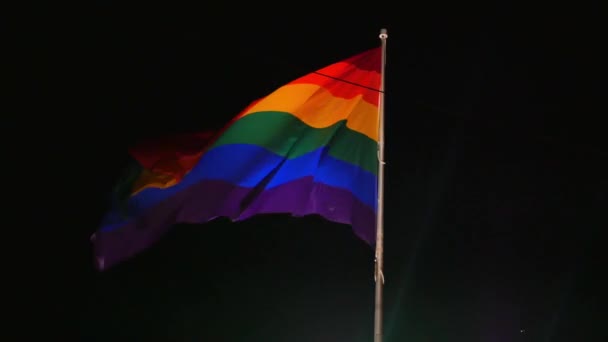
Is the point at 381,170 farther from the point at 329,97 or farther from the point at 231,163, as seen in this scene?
the point at 231,163

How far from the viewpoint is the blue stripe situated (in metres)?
6.62

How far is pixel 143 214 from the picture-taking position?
665 cm

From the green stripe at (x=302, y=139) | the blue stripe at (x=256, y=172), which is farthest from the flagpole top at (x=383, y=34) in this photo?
the blue stripe at (x=256, y=172)

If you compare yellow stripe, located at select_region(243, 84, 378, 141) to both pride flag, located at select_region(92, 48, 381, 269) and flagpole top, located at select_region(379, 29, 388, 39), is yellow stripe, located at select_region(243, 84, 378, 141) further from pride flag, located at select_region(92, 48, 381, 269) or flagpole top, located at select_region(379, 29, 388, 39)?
flagpole top, located at select_region(379, 29, 388, 39)

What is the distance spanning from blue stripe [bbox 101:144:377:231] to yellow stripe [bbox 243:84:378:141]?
15.3 inches

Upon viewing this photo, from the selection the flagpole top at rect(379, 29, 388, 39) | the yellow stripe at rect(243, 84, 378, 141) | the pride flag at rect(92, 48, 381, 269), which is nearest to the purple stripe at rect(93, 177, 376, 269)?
the pride flag at rect(92, 48, 381, 269)

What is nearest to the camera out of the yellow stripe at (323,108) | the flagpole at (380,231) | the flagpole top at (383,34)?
the flagpole at (380,231)

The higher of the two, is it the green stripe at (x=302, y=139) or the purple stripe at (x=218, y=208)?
the green stripe at (x=302, y=139)

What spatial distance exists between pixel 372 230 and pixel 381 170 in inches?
22.7

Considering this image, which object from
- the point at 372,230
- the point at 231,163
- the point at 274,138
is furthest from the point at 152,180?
the point at 372,230

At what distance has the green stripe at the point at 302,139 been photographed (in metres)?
6.69

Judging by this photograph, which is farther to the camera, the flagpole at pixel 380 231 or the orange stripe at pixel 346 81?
the orange stripe at pixel 346 81

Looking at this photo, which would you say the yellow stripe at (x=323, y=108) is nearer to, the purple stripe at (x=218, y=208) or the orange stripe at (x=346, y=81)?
the orange stripe at (x=346, y=81)

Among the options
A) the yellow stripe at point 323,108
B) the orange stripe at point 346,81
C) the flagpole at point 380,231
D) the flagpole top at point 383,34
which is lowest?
the flagpole at point 380,231
